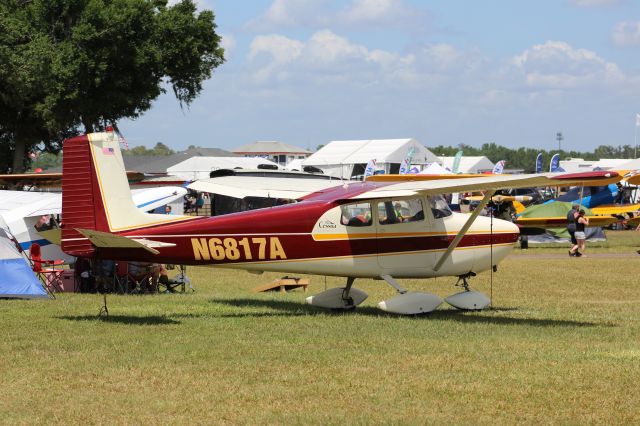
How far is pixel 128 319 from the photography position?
12.3m

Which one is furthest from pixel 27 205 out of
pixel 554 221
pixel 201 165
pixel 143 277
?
pixel 201 165

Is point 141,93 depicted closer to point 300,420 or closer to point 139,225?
point 139,225

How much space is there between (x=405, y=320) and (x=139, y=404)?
527 cm

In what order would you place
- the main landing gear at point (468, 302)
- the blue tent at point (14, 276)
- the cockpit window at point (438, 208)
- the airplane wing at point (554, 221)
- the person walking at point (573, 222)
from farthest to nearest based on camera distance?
the airplane wing at point (554, 221) < the person walking at point (573, 222) < the blue tent at point (14, 276) < the main landing gear at point (468, 302) < the cockpit window at point (438, 208)

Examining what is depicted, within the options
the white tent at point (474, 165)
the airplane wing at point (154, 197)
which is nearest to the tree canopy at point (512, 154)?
the white tent at point (474, 165)

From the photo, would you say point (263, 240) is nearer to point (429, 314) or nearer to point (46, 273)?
point (429, 314)

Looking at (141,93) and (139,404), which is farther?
(141,93)

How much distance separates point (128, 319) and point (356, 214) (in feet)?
11.3

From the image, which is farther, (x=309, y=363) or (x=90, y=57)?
(x=90, y=57)

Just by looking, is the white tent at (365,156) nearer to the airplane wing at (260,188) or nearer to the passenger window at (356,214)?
the airplane wing at (260,188)

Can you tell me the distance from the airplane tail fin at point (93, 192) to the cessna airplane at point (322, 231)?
1 cm

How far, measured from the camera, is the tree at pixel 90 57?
41.9 m

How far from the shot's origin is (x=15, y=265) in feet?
48.4

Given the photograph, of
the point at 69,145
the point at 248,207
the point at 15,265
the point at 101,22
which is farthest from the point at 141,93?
the point at 69,145
